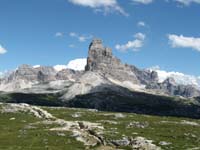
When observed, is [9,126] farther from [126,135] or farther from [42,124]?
[126,135]

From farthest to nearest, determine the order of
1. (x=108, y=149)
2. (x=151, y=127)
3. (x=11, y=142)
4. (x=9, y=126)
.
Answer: (x=151, y=127)
(x=9, y=126)
(x=11, y=142)
(x=108, y=149)

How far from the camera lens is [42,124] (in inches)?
6816

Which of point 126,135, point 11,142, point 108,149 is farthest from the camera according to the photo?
point 126,135

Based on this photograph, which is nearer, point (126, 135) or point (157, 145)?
point (157, 145)

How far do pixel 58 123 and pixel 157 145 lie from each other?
2151 inches

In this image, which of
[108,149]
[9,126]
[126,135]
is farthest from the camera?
[9,126]

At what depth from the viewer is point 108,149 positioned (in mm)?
122688

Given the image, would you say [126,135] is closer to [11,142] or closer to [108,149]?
[108,149]

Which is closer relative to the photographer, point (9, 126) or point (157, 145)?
point (157, 145)

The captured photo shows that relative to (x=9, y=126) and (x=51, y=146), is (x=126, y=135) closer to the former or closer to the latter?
(x=51, y=146)

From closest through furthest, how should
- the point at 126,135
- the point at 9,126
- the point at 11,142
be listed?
1. the point at 11,142
2. the point at 126,135
3. the point at 9,126

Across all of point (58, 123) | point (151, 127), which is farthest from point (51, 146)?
point (151, 127)

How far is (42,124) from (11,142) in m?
41.9

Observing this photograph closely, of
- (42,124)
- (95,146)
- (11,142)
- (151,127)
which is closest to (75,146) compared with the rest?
(95,146)
